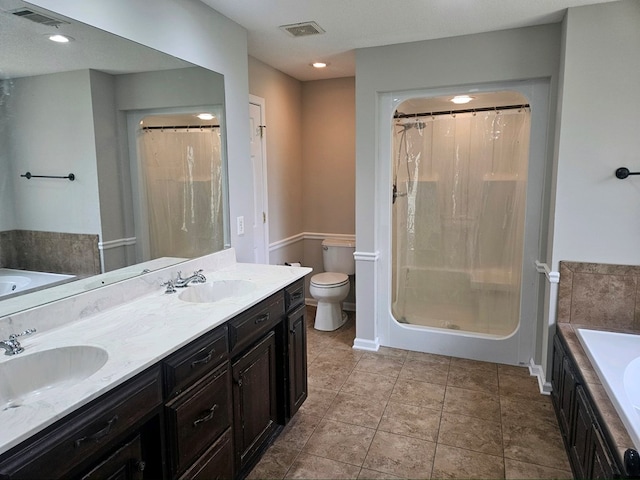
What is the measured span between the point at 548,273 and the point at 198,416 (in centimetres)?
234

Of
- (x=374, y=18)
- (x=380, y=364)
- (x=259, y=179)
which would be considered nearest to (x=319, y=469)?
(x=380, y=364)

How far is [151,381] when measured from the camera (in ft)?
4.55

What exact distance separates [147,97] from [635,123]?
2764 millimetres

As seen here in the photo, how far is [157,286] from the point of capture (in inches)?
85.9

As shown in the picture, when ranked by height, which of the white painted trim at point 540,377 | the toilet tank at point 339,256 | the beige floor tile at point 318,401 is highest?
the toilet tank at point 339,256

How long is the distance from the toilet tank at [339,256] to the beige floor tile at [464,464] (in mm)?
2222

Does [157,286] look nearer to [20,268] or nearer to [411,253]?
[20,268]

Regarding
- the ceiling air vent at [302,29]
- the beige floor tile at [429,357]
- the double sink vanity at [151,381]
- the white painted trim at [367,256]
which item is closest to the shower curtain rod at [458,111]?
the ceiling air vent at [302,29]

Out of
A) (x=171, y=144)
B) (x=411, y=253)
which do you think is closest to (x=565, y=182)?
(x=411, y=253)

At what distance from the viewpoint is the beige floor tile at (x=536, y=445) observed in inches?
85.8

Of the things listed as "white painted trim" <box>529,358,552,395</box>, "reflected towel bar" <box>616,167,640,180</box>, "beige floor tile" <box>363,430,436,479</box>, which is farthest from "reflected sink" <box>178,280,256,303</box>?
"reflected towel bar" <box>616,167,640,180</box>

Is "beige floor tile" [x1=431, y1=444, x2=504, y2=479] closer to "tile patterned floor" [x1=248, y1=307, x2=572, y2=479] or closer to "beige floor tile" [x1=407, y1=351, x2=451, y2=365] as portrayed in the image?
"tile patterned floor" [x1=248, y1=307, x2=572, y2=479]

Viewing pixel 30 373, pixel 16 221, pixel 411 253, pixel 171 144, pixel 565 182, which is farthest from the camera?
pixel 411 253

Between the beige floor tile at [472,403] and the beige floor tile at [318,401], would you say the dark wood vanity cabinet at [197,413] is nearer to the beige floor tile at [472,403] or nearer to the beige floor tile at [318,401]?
the beige floor tile at [318,401]
